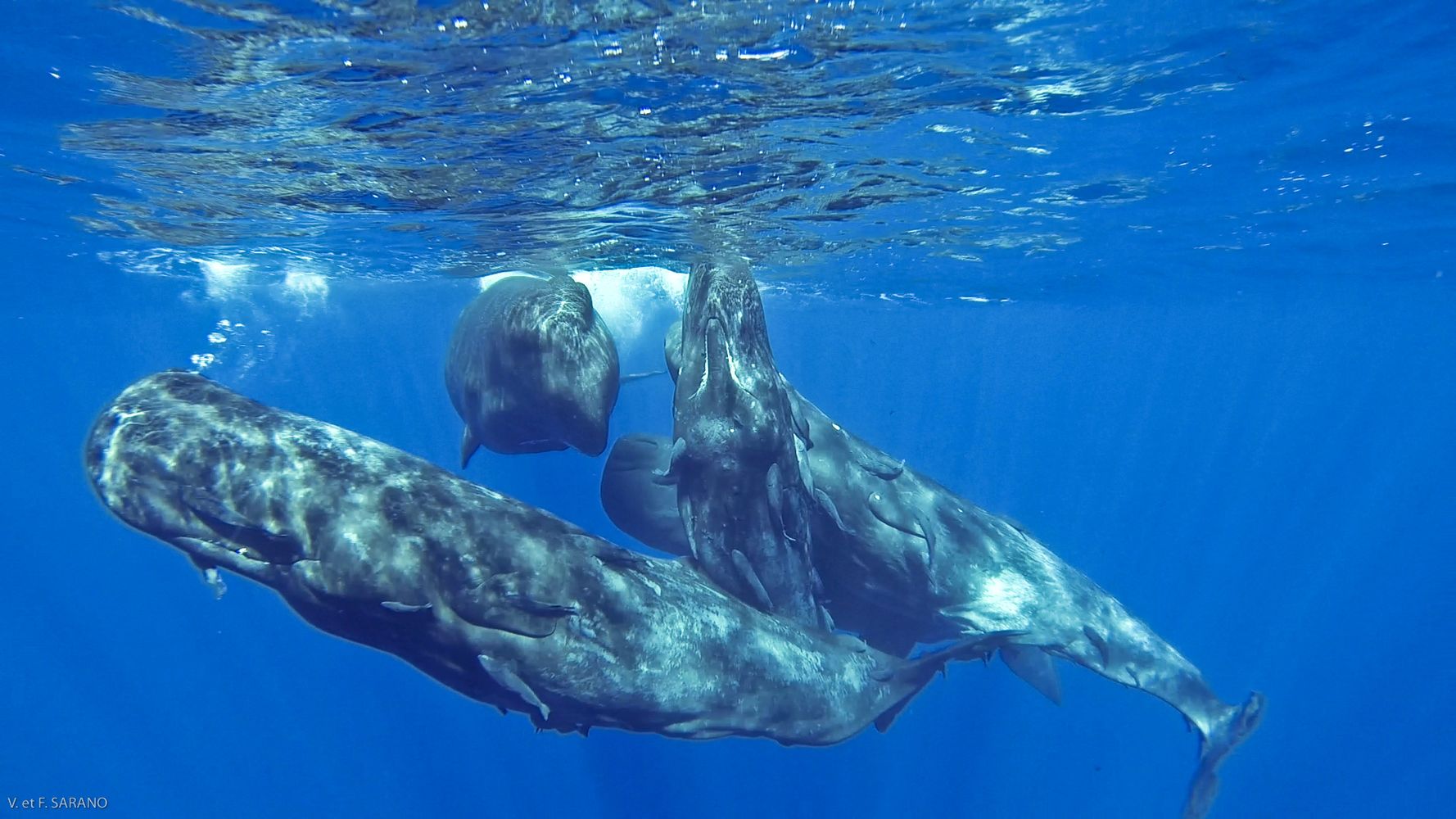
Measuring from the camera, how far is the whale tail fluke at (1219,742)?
1202cm

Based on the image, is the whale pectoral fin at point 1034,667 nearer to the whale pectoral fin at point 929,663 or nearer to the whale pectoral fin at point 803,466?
the whale pectoral fin at point 929,663

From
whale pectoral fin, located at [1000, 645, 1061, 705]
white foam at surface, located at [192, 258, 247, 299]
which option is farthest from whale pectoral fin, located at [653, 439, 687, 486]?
white foam at surface, located at [192, 258, 247, 299]

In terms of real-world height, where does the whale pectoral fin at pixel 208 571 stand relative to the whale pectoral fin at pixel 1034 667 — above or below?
above

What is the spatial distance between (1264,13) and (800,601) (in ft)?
30.0

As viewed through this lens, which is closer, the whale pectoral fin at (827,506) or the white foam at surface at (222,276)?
the whale pectoral fin at (827,506)

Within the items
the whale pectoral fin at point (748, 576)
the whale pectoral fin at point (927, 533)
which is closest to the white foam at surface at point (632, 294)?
the whale pectoral fin at point (927, 533)

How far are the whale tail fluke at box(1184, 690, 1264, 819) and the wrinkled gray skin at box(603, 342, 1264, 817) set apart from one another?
2 centimetres

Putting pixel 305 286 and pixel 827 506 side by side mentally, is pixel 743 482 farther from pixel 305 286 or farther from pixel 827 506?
pixel 305 286

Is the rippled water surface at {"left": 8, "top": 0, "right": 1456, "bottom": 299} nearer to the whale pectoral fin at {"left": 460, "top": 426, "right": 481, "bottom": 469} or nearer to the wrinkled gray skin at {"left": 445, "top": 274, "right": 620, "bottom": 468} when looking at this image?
the wrinkled gray skin at {"left": 445, "top": 274, "right": 620, "bottom": 468}

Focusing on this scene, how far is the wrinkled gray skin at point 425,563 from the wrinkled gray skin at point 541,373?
12.6 feet

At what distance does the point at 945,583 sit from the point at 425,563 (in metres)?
7.44

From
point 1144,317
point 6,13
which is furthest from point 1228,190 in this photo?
point 1144,317

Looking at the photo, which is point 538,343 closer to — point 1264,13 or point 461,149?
point 461,149

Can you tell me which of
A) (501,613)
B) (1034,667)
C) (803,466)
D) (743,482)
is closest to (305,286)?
(803,466)
